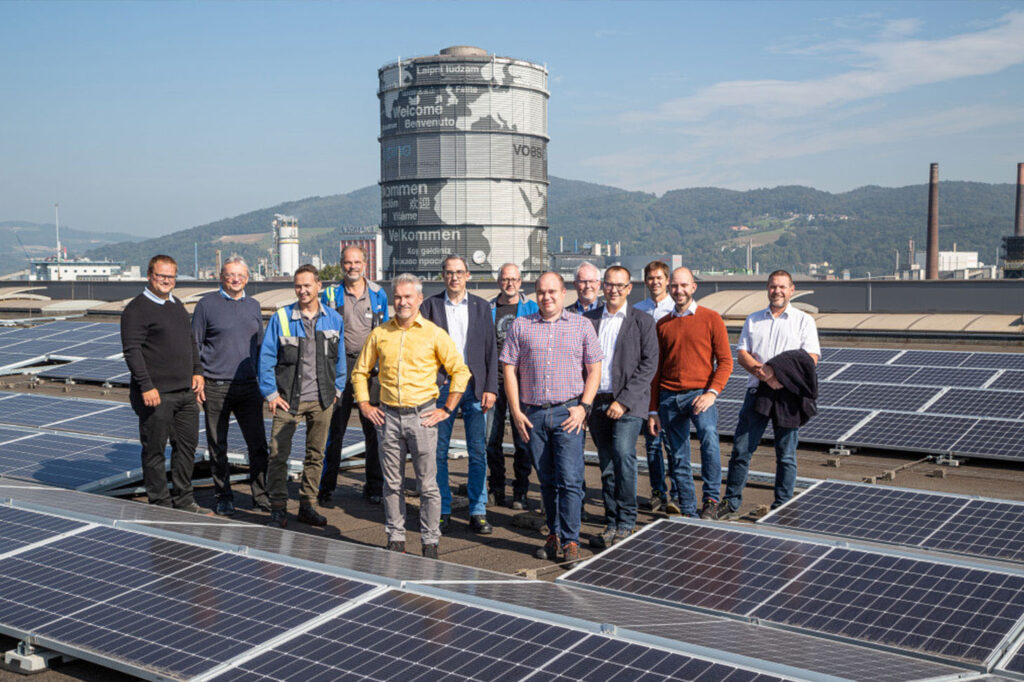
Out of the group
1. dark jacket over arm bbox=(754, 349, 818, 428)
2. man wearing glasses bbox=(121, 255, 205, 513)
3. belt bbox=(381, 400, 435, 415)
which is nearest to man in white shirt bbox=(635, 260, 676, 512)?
dark jacket over arm bbox=(754, 349, 818, 428)

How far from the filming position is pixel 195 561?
4.82 meters

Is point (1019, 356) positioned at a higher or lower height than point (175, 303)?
lower

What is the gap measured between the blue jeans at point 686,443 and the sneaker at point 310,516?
2967 millimetres

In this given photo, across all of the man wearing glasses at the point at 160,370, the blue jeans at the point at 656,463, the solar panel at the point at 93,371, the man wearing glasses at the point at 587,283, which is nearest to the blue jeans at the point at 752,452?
the blue jeans at the point at 656,463

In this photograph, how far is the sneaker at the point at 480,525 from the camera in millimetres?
7645

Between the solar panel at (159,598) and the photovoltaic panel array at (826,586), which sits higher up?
the solar panel at (159,598)

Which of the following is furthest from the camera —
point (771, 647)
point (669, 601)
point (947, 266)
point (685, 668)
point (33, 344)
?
point (947, 266)

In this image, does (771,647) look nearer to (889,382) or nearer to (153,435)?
(153,435)

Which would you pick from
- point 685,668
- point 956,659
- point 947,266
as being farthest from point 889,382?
point 947,266

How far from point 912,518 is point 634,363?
224cm

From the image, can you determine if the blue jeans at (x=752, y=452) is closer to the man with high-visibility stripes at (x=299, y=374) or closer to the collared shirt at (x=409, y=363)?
the collared shirt at (x=409, y=363)

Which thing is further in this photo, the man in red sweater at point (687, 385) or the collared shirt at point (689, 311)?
the collared shirt at point (689, 311)

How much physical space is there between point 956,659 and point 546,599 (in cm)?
Answer: 183

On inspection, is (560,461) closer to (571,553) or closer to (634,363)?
(571,553)
